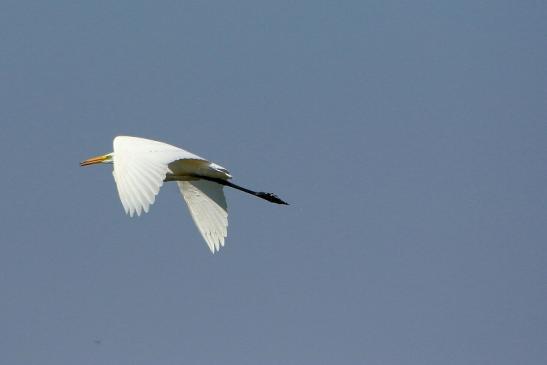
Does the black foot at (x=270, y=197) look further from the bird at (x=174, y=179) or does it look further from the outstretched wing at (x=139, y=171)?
the outstretched wing at (x=139, y=171)

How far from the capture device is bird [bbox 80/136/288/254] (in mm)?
11930

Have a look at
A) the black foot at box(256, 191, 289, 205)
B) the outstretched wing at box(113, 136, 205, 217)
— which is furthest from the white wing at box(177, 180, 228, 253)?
the outstretched wing at box(113, 136, 205, 217)

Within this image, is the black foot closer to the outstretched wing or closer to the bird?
the bird

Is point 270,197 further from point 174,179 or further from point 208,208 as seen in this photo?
point 174,179

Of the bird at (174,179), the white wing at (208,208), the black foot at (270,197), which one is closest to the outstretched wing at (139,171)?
the bird at (174,179)

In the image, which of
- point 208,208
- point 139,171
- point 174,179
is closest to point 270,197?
point 208,208

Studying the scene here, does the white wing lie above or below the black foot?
below

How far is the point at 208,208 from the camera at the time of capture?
15914 mm

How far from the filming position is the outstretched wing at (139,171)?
1177cm

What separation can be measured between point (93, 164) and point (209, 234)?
6.65 feet

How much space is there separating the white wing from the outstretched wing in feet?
7.50

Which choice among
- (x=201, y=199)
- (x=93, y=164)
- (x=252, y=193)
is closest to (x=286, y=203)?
(x=252, y=193)

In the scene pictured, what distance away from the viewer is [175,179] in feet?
51.6

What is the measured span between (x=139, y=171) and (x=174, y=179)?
11.4 ft
